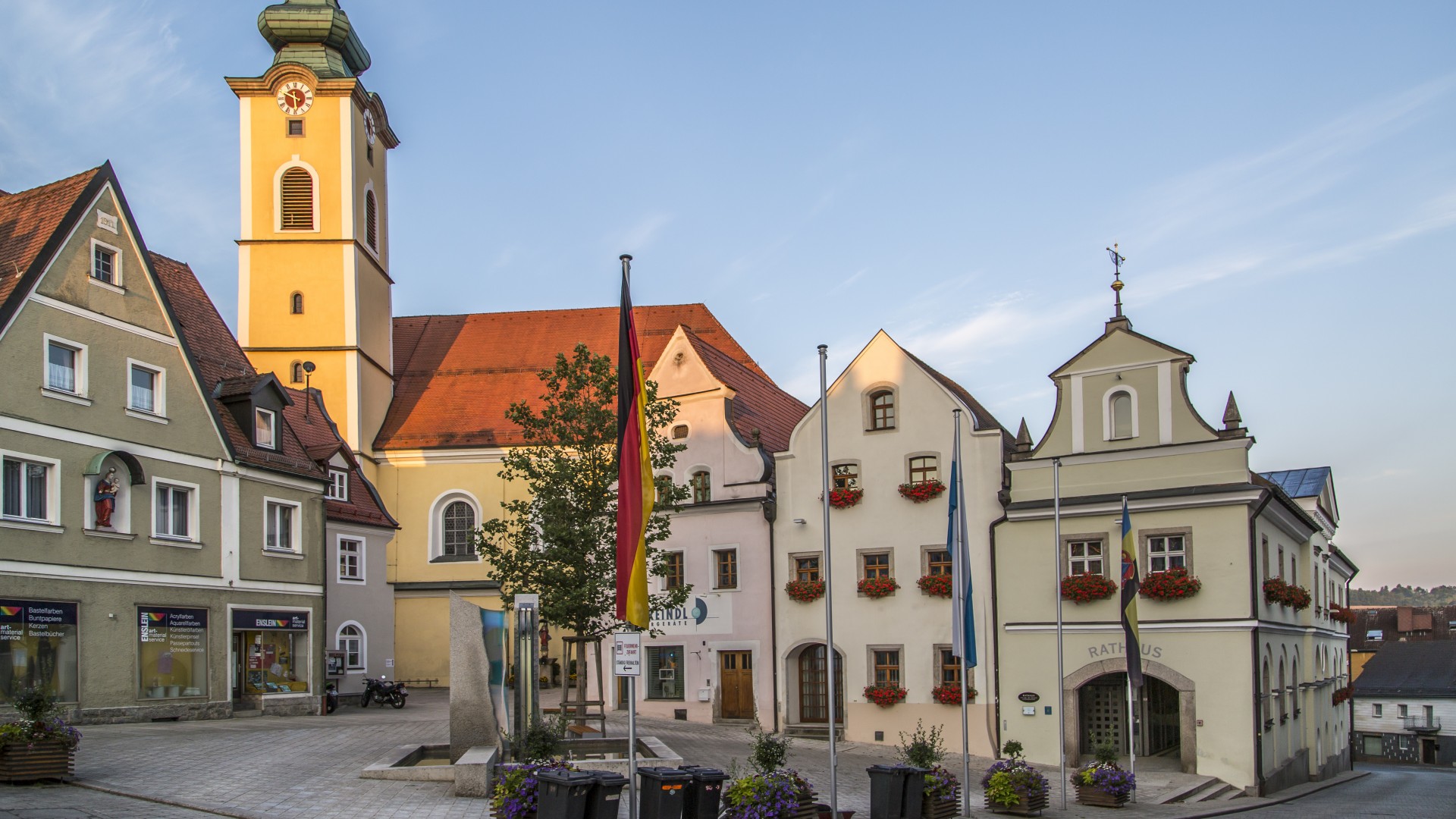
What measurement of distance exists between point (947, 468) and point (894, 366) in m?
2.94

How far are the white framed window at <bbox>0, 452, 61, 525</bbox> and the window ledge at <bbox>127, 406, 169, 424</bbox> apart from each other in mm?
2242

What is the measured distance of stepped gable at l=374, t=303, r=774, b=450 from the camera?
51750mm

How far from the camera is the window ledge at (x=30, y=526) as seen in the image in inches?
1011

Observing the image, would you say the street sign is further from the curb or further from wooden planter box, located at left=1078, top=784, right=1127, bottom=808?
the curb

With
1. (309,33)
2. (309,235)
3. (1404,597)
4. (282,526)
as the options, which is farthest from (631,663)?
(1404,597)

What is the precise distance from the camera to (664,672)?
35469mm

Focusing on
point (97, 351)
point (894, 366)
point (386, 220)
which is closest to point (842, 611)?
point (894, 366)

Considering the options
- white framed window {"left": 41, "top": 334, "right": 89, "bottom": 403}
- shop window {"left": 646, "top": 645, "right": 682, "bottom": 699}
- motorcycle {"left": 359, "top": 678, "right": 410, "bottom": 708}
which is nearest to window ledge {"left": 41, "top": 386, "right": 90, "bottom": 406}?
white framed window {"left": 41, "top": 334, "right": 89, "bottom": 403}

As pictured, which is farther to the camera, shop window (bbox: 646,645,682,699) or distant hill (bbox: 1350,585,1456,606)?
distant hill (bbox: 1350,585,1456,606)

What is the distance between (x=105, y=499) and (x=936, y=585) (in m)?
18.4

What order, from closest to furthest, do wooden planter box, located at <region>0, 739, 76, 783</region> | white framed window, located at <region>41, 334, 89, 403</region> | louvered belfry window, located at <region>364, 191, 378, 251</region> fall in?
wooden planter box, located at <region>0, 739, 76, 783</region> → white framed window, located at <region>41, 334, 89, 403</region> → louvered belfry window, located at <region>364, 191, 378, 251</region>

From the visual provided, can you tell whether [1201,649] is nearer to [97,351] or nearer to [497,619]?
[497,619]

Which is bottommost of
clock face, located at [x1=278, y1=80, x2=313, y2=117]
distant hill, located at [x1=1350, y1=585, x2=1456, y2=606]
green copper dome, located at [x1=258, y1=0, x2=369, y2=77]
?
distant hill, located at [x1=1350, y1=585, x2=1456, y2=606]

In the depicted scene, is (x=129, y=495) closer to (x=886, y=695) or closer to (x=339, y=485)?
(x=339, y=485)
